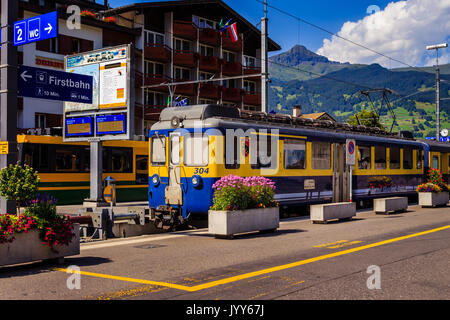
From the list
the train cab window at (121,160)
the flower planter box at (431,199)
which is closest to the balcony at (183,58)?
the train cab window at (121,160)

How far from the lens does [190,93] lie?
47656mm

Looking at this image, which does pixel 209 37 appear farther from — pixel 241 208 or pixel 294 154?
pixel 241 208

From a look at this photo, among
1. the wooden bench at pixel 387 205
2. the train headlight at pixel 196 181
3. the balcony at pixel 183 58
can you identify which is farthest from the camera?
the balcony at pixel 183 58

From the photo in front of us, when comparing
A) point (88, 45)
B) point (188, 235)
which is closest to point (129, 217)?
point (188, 235)

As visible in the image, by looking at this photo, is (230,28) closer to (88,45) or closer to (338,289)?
(88,45)

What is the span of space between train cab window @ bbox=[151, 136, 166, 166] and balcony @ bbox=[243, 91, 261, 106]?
1485 inches

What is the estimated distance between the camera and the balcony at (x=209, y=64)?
4881cm

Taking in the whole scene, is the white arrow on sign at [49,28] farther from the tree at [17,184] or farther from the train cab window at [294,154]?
the train cab window at [294,154]

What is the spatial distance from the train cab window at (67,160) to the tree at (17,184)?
44.9 ft

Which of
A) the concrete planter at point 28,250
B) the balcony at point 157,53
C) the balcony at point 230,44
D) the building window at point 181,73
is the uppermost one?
the balcony at point 230,44

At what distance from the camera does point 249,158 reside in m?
16.0

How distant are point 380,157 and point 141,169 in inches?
464

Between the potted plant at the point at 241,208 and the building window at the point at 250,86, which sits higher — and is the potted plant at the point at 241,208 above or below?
below

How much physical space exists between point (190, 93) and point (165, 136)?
32229 mm
